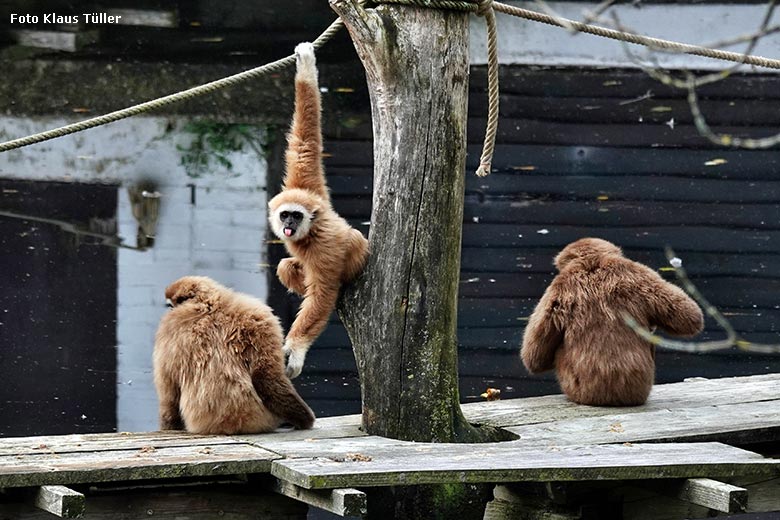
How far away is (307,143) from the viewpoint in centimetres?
617

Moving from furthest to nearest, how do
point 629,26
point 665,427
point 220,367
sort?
point 629,26 → point 665,427 → point 220,367

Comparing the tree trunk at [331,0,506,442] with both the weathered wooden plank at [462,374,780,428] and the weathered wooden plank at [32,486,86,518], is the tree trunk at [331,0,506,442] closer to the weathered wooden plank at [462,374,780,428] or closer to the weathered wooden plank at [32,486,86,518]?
the weathered wooden plank at [462,374,780,428]

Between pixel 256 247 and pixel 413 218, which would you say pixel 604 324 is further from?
pixel 256 247

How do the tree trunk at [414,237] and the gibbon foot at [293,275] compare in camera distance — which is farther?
the gibbon foot at [293,275]

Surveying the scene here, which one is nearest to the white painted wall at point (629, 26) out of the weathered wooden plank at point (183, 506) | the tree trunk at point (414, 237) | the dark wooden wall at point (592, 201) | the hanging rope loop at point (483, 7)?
the dark wooden wall at point (592, 201)

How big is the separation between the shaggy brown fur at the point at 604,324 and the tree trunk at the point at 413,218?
1085 millimetres

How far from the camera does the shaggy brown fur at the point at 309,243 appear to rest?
5.90 meters

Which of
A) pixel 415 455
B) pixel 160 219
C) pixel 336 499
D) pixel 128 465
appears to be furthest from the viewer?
pixel 160 219

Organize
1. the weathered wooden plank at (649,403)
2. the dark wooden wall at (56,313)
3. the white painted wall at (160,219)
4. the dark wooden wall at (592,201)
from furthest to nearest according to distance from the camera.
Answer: the dark wooden wall at (592,201) < the white painted wall at (160,219) < the dark wooden wall at (56,313) < the weathered wooden plank at (649,403)

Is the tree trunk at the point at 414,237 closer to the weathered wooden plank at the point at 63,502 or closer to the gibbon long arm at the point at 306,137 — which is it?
the gibbon long arm at the point at 306,137

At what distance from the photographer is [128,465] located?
4.95 m

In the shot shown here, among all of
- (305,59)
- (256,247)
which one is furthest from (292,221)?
(256,247)

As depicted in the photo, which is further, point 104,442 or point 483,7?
point 483,7

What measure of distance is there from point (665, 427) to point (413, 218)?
1.58 m
